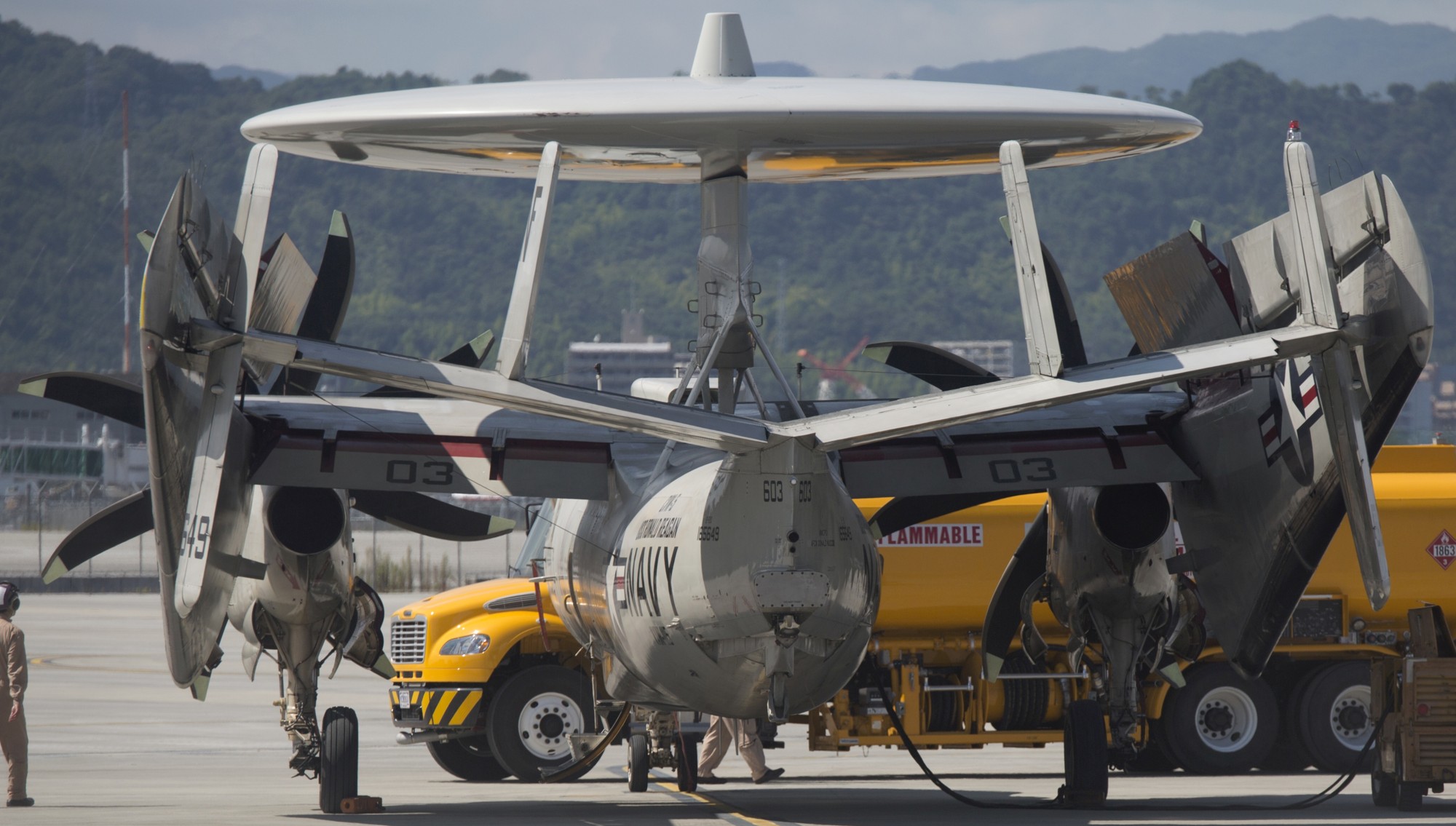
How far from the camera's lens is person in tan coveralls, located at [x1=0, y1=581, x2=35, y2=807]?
1336 cm

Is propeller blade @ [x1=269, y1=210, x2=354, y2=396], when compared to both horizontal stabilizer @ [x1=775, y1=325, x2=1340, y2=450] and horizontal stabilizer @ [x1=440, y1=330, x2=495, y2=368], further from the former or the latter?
horizontal stabilizer @ [x1=775, y1=325, x2=1340, y2=450]

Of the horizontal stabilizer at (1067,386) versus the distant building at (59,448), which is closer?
the horizontal stabilizer at (1067,386)

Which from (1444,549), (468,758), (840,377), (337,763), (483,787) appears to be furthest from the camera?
(840,377)

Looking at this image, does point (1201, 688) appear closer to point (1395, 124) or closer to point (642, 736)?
point (642, 736)

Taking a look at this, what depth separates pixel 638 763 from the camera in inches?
591

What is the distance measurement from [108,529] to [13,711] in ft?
5.85

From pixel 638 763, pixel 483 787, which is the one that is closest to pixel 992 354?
pixel 483 787

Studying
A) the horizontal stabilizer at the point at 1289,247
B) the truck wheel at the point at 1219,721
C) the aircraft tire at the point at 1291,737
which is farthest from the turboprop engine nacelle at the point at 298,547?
the aircraft tire at the point at 1291,737

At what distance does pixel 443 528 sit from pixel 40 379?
3.54 m

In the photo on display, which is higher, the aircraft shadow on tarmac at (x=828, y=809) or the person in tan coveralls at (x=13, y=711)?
the person in tan coveralls at (x=13, y=711)

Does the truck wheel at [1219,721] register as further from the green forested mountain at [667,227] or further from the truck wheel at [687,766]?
the green forested mountain at [667,227]

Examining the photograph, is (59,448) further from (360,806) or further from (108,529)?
(360,806)

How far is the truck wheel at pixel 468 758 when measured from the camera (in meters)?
16.6

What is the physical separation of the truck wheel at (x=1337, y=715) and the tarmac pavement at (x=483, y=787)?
0.29 metres
